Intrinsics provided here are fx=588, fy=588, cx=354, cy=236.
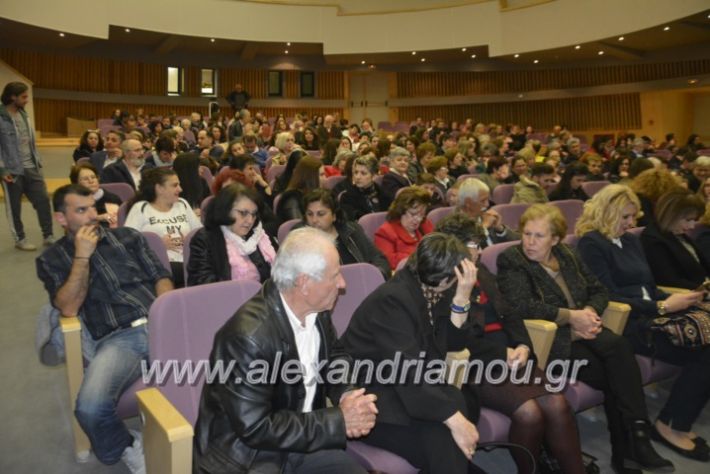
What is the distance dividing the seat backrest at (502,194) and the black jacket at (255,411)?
4.38 m

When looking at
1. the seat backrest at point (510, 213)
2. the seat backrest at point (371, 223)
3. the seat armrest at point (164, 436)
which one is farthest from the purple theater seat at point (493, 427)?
the seat backrest at point (510, 213)

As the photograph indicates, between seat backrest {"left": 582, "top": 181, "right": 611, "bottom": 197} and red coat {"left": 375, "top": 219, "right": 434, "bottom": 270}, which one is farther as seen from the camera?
seat backrest {"left": 582, "top": 181, "right": 611, "bottom": 197}

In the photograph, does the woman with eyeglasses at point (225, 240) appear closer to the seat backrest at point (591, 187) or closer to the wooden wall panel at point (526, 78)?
the seat backrest at point (591, 187)

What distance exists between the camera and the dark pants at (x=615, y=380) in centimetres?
263

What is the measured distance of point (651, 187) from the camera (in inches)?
197

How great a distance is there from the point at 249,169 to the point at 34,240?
2.54 metres

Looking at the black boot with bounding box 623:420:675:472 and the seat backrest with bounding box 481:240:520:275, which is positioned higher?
the seat backrest with bounding box 481:240:520:275

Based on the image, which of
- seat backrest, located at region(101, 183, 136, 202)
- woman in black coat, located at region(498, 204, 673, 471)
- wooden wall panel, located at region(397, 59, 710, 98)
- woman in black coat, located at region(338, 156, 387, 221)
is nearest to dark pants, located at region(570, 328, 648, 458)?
woman in black coat, located at region(498, 204, 673, 471)

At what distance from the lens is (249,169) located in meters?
5.23

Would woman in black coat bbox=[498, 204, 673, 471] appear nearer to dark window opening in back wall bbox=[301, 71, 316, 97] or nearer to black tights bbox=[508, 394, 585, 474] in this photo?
black tights bbox=[508, 394, 585, 474]

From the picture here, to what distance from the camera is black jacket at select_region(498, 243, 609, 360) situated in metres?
2.77

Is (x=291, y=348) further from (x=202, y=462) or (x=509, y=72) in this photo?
(x=509, y=72)

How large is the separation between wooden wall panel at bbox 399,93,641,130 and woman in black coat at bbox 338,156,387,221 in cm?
1382

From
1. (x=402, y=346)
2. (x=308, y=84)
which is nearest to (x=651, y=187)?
(x=402, y=346)
